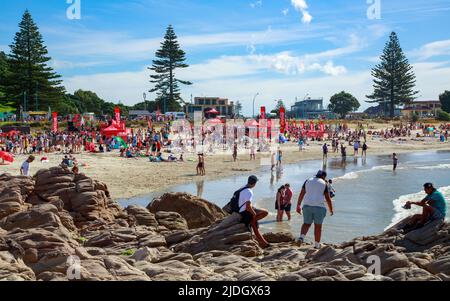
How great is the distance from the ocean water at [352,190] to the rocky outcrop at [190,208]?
166cm

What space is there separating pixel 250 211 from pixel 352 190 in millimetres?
14749

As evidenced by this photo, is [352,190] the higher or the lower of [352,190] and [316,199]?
the lower

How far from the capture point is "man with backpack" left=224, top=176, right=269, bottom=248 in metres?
8.70

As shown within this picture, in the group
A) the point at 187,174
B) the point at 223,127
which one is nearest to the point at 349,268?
the point at 187,174

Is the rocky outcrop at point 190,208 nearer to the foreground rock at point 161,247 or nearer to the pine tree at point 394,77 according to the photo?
the foreground rock at point 161,247

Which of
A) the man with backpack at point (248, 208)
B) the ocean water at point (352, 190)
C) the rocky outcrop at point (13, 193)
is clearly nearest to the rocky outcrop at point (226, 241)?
the man with backpack at point (248, 208)

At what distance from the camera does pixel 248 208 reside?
895 centimetres

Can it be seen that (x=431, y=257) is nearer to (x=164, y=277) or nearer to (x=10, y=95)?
(x=164, y=277)

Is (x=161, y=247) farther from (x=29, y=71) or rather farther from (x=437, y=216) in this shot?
(x=29, y=71)

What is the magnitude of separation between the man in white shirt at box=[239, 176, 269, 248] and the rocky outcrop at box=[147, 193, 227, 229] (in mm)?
3480

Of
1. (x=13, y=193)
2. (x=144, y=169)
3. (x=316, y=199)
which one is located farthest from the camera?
(x=144, y=169)

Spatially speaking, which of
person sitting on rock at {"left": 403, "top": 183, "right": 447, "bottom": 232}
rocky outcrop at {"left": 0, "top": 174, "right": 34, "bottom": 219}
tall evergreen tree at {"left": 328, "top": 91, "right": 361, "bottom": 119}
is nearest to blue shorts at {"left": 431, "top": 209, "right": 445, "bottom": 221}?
person sitting on rock at {"left": 403, "top": 183, "right": 447, "bottom": 232}

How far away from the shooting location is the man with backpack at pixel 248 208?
8.70m

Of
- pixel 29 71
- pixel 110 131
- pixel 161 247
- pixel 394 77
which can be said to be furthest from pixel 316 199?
pixel 394 77
